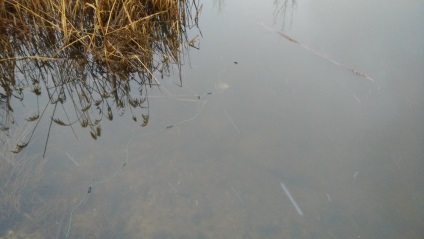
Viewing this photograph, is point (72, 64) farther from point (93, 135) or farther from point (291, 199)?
point (291, 199)

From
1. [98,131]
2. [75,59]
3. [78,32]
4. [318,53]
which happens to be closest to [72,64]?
[75,59]

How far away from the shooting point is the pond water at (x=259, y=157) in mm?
2115

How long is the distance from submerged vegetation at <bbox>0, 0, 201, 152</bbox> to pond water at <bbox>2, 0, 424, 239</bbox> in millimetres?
165

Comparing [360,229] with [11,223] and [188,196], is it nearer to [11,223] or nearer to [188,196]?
[188,196]

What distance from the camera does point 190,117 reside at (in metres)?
2.68

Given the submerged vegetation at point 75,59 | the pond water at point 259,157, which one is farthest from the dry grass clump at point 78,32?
the pond water at point 259,157

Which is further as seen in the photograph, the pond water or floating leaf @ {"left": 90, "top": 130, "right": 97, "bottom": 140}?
floating leaf @ {"left": 90, "top": 130, "right": 97, "bottom": 140}

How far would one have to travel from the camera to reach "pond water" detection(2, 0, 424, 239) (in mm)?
2115

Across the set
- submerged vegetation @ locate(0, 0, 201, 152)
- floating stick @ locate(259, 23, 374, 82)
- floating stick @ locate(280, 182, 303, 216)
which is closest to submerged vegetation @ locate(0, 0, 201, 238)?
submerged vegetation @ locate(0, 0, 201, 152)

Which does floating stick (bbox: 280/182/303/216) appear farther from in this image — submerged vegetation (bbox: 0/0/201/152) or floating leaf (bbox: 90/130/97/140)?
floating leaf (bbox: 90/130/97/140)

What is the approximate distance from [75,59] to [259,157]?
1.55 metres

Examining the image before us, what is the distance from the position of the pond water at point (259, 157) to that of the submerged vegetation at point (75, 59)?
0.16 metres

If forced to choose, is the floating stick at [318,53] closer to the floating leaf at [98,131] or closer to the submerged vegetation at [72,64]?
the submerged vegetation at [72,64]

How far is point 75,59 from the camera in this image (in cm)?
269
